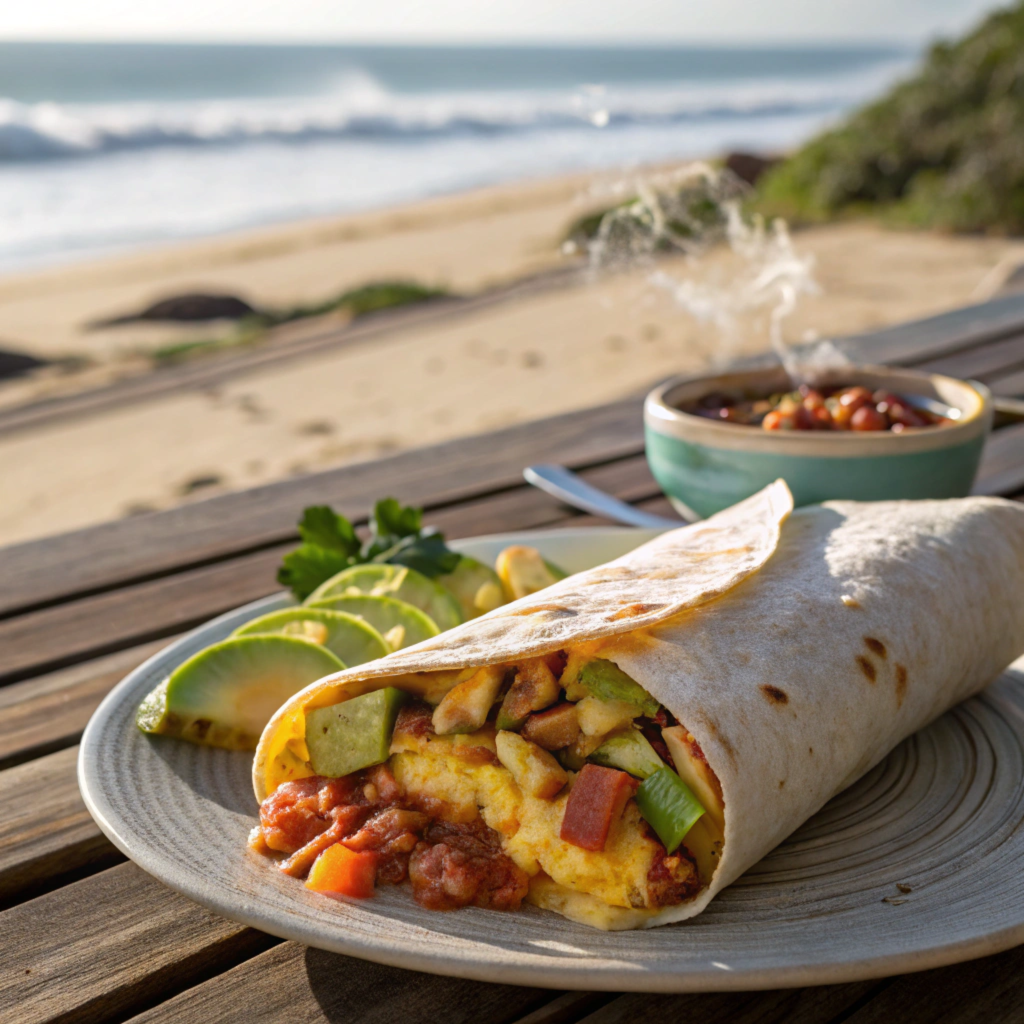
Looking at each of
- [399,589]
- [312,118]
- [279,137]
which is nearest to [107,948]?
[399,589]

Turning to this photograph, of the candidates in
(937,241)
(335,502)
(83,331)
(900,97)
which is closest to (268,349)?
(83,331)

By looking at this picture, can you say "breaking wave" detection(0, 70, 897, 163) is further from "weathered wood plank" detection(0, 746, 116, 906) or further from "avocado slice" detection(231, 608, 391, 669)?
"weathered wood plank" detection(0, 746, 116, 906)

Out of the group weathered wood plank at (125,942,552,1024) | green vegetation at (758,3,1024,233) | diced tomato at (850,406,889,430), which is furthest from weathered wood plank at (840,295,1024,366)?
green vegetation at (758,3,1024,233)

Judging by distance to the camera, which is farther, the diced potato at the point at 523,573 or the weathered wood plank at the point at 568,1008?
the diced potato at the point at 523,573

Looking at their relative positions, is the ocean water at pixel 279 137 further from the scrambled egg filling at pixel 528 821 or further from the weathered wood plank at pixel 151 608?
the scrambled egg filling at pixel 528 821

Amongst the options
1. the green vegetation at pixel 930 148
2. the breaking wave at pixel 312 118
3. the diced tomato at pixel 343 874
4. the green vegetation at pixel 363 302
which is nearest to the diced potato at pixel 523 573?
the diced tomato at pixel 343 874

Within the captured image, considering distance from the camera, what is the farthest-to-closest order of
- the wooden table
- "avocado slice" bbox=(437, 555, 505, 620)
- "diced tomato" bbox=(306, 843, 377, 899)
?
"avocado slice" bbox=(437, 555, 505, 620) < "diced tomato" bbox=(306, 843, 377, 899) < the wooden table
